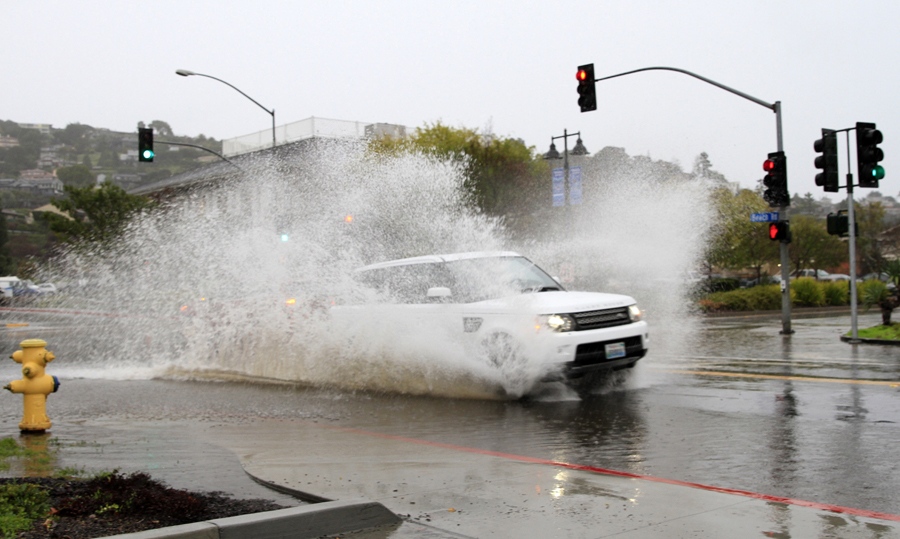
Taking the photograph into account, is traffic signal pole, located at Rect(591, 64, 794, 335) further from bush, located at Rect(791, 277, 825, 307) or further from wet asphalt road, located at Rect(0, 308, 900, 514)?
bush, located at Rect(791, 277, 825, 307)

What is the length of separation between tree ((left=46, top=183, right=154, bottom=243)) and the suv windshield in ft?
133

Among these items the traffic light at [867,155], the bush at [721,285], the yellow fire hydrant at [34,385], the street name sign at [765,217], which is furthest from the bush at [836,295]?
the yellow fire hydrant at [34,385]

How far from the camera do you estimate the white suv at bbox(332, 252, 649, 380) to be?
997 cm

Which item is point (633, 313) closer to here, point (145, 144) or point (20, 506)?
point (20, 506)

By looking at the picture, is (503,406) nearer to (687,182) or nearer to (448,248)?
(448,248)

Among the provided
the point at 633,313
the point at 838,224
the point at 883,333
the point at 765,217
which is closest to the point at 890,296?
the point at 883,333

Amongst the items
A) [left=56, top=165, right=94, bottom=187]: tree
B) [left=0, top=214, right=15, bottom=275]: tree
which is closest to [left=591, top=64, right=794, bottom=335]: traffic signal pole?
[left=0, top=214, right=15, bottom=275]: tree

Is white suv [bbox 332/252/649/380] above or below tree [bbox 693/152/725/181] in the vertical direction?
below

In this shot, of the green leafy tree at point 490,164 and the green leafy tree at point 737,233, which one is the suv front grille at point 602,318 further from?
the green leafy tree at point 737,233

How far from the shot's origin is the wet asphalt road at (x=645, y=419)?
251 inches

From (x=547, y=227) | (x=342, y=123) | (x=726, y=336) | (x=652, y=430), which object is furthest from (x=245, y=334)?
(x=547, y=227)

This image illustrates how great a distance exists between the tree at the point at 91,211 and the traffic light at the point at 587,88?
112ft

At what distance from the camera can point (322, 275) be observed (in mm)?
12992

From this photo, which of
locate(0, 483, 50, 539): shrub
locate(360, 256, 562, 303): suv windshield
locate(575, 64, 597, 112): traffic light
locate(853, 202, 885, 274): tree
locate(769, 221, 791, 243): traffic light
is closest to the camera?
locate(0, 483, 50, 539): shrub
